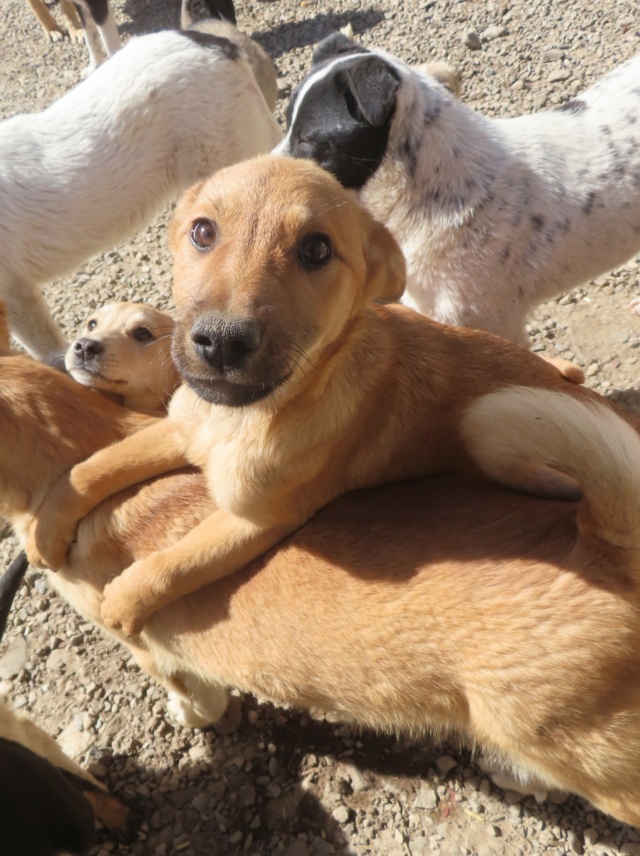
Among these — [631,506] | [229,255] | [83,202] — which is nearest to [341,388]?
[229,255]

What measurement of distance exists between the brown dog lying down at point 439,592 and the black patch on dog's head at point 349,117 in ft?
5.32

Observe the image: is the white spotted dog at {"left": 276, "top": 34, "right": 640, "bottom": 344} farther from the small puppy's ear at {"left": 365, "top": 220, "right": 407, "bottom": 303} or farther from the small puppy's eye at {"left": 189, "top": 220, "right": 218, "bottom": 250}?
the small puppy's eye at {"left": 189, "top": 220, "right": 218, "bottom": 250}

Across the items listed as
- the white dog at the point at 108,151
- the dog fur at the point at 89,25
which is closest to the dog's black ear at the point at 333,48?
the white dog at the point at 108,151

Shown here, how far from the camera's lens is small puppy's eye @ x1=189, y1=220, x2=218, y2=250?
189 cm

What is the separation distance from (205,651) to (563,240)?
2559 mm

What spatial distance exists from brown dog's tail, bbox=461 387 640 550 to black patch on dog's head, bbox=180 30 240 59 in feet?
11.2

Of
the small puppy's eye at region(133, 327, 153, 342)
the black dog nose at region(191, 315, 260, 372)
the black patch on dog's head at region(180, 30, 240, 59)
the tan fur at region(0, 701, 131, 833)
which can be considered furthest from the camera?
the black patch on dog's head at region(180, 30, 240, 59)

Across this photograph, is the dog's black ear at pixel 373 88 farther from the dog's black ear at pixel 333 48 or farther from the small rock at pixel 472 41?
the small rock at pixel 472 41

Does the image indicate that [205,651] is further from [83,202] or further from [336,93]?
[83,202]

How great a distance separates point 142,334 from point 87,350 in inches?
10.8

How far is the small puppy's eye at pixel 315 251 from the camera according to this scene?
1830 mm

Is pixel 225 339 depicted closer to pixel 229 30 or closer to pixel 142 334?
pixel 142 334

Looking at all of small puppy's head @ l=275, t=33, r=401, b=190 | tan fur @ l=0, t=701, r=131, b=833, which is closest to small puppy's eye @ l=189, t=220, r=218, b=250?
small puppy's head @ l=275, t=33, r=401, b=190

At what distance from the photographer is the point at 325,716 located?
2.85 metres
